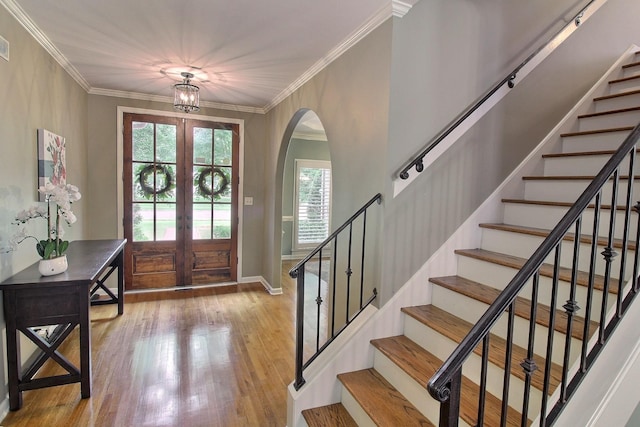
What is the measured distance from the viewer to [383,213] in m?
2.22

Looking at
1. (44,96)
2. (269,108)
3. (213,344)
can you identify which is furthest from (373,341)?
(269,108)

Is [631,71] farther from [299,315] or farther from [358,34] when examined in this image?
[299,315]

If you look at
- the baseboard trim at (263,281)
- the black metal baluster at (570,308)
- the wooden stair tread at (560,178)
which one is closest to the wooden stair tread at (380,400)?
the black metal baluster at (570,308)

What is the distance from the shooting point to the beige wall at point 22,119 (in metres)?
2.25

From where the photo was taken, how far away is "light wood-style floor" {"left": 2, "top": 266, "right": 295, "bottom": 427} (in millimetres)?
2221

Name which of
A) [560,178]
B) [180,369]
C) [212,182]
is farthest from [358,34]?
[212,182]

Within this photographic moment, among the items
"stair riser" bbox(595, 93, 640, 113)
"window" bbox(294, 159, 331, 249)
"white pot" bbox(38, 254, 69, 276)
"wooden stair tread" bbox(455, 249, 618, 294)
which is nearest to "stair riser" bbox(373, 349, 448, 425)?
"wooden stair tread" bbox(455, 249, 618, 294)

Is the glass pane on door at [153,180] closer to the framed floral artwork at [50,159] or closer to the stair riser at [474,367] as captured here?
the framed floral artwork at [50,159]

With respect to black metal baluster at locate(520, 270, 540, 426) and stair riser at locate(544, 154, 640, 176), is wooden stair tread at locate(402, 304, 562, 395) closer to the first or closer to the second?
black metal baluster at locate(520, 270, 540, 426)

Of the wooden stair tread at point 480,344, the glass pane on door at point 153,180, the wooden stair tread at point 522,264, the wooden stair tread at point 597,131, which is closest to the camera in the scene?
the wooden stair tread at point 480,344

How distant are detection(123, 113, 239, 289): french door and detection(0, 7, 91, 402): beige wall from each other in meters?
1.12

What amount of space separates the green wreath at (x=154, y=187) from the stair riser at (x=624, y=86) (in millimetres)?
4793

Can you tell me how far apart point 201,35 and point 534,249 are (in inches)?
111

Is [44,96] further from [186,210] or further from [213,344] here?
[213,344]
